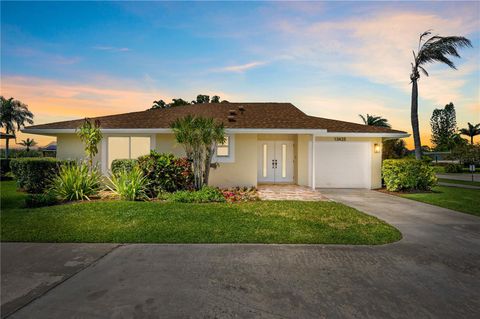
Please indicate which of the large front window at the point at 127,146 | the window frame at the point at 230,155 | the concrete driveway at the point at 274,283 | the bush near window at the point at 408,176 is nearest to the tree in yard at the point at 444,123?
the bush near window at the point at 408,176

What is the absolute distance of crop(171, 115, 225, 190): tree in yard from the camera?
1016 centimetres

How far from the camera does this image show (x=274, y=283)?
340cm

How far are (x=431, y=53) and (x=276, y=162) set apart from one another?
12801 millimetres

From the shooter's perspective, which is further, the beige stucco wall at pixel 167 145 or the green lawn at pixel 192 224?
the beige stucco wall at pixel 167 145

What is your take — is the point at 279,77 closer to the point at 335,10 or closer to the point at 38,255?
the point at 335,10

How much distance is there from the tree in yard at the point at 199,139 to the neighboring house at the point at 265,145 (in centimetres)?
147

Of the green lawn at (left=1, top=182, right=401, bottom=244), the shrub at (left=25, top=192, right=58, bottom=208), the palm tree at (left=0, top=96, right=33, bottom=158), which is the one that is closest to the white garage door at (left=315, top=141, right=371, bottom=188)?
the green lawn at (left=1, top=182, right=401, bottom=244)

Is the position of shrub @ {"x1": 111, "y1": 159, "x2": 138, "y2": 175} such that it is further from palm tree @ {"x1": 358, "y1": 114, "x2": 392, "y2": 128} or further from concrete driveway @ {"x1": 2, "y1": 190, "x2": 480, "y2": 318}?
palm tree @ {"x1": 358, "y1": 114, "x2": 392, "y2": 128}

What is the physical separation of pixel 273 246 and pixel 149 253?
7.48 feet

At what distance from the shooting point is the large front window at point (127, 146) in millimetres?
12477

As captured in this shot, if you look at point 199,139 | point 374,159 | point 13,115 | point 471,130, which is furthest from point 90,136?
point 471,130

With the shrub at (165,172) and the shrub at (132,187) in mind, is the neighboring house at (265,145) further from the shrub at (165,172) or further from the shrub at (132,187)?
the shrub at (132,187)

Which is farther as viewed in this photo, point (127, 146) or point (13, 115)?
point (13, 115)

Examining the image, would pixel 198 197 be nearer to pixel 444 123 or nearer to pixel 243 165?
pixel 243 165
